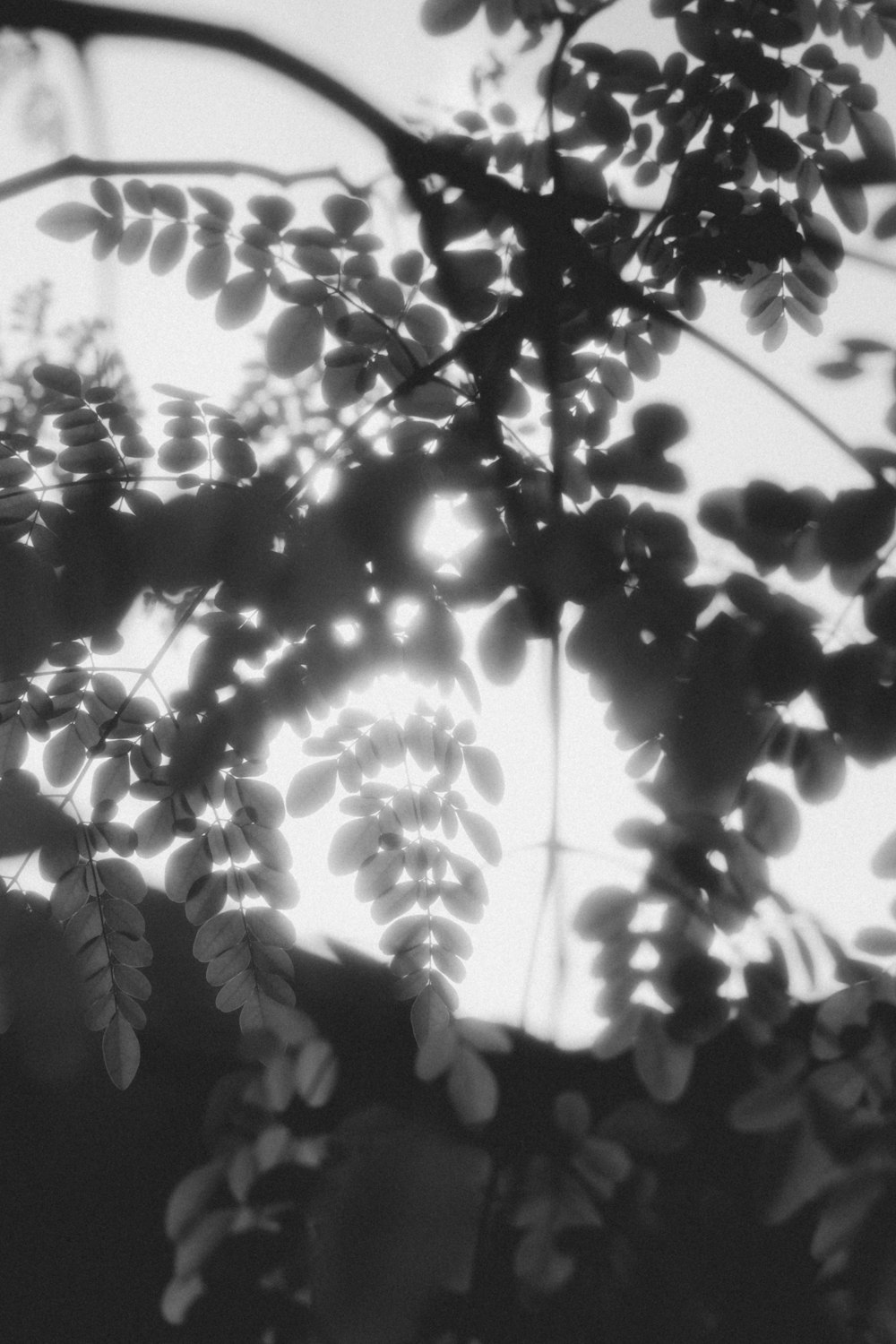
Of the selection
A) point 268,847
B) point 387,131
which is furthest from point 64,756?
point 387,131

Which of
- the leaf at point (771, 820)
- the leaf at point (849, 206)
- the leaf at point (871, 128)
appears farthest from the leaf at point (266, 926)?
the leaf at point (871, 128)

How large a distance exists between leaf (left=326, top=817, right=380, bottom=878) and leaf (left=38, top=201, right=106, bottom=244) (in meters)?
1.48

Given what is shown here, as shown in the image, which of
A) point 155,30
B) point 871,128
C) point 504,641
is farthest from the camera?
point 871,128

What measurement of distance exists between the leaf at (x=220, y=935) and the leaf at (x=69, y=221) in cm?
154

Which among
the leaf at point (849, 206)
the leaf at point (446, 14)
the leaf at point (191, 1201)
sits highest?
the leaf at point (446, 14)

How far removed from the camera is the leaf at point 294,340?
2.22 meters

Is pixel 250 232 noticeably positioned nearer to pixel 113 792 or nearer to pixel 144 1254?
pixel 113 792

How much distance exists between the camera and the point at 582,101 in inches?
103

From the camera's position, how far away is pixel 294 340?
223cm

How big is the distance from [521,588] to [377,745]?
767 millimetres

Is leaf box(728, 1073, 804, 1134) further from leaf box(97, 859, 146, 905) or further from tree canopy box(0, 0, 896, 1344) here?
leaf box(97, 859, 146, 905)

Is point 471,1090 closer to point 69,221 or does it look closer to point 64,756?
point 64,756

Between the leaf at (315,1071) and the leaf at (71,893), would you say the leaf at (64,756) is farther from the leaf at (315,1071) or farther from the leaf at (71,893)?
the leaf at (315,1071)

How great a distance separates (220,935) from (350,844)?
15.1 inches
